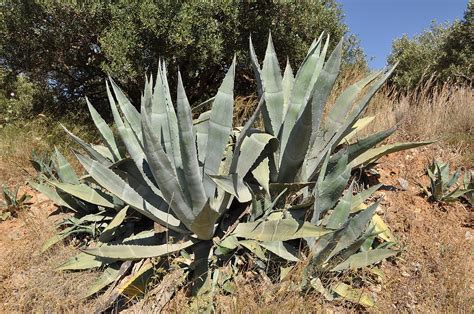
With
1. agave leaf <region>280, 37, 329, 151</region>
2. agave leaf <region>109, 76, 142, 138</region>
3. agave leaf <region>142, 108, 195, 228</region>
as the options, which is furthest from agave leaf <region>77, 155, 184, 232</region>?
agave leaf <region>280, 37, 329, 151</region>

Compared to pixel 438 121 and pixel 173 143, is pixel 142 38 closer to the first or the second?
pixel 173 143

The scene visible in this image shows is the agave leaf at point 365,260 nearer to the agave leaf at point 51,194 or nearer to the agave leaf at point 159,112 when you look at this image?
the agave leaf at point 159,112

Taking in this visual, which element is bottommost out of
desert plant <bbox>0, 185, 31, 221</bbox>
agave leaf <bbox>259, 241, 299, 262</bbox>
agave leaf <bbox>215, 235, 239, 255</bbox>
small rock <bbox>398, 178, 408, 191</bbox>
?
desert plant <bbox>0, 185, 31, 221</bbox>

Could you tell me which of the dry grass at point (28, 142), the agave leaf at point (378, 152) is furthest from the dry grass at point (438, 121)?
the dry grass at point (28, 142)

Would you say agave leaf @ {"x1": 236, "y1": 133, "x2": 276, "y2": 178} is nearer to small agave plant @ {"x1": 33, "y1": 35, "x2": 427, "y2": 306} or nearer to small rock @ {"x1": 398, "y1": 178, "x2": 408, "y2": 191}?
small agave plant @ {"x1": 33, "y1": 35, "x2": 427, "y2": 306}

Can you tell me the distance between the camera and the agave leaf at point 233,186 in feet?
7.13

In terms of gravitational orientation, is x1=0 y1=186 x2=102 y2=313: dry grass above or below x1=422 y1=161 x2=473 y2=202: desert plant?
below

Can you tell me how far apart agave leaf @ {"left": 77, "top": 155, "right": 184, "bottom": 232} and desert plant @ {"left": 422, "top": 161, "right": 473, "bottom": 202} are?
6.86ft

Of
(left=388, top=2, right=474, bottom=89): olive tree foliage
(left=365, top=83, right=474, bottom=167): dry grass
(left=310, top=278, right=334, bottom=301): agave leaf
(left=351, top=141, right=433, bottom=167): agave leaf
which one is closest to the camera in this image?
(left=310, top=278, right=334, bottom=301): agave leaf

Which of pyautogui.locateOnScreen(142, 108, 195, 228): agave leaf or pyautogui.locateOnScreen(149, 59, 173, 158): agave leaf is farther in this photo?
→ pyautogui.locateOnScreen(149, 59, 173, 158): agave leaf

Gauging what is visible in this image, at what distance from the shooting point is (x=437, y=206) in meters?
3.21

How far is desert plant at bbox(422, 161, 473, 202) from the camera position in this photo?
319 cm

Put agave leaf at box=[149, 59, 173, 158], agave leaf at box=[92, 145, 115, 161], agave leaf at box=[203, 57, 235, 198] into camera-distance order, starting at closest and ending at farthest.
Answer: agave leaf at box=[203, 57, 235, 198] → agave leaf at box=[149, 59, 173, 158] → agave leaf at box=[92, 145, 115, 161]

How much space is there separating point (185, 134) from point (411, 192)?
7.20 ft
